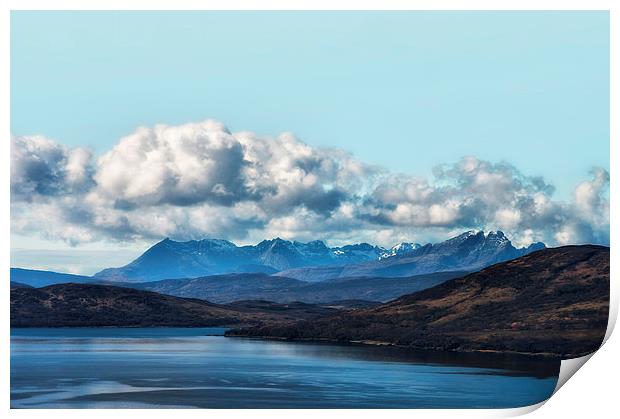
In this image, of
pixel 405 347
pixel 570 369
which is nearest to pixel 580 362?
pixel 570 369

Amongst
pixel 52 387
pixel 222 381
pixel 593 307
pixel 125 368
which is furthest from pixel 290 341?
pixel 52 387

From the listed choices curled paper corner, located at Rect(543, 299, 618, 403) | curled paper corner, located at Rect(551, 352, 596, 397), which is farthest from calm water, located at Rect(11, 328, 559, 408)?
curled paper corner, located at Rect(543, 299, 618, 403)

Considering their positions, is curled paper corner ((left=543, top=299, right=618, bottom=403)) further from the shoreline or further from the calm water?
the shoreline

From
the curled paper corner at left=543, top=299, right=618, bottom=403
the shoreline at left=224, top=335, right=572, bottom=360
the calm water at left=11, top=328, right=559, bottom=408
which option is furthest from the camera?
the shoreline at left=224, top=335, right=572, bottom=360

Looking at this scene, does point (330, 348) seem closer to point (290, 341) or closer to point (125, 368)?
point (290, 341)

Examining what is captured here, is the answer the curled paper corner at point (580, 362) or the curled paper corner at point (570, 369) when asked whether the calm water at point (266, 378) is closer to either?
the curled paper corner at point (570, 369)

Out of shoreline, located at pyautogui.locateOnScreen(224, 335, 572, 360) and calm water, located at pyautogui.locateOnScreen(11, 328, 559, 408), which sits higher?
shoreline, located at pyautogui.locateOnScreen(224, 335, 572, 360)

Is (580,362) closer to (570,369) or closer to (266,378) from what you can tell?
(570,369)

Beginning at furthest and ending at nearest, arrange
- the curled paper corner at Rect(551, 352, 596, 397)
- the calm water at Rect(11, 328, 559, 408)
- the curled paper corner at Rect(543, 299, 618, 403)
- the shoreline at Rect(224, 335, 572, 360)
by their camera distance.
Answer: the shoreline at Rect(224, 335, 572, 360) < the calm water at Rect(11, 328, 559, 408) < the curled paper corner at Rect(551, 352, 596, 397) < the curled paper corner at Rect(543, 299, 618, 403)
